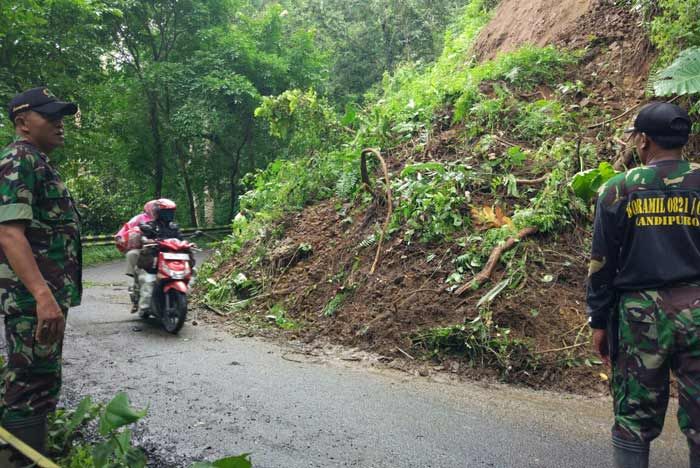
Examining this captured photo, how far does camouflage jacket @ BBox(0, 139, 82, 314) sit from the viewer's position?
116 inches

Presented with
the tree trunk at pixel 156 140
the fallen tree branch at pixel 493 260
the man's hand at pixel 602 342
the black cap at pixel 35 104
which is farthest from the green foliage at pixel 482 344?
the tree trunk at pixel 156 140

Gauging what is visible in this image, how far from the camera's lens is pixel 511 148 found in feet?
26.8

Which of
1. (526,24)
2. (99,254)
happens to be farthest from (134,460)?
(99,254)

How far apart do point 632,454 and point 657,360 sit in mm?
467

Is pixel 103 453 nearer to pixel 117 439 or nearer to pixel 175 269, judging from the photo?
pixel 117 439

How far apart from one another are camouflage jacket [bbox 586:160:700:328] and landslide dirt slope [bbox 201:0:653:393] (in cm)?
267

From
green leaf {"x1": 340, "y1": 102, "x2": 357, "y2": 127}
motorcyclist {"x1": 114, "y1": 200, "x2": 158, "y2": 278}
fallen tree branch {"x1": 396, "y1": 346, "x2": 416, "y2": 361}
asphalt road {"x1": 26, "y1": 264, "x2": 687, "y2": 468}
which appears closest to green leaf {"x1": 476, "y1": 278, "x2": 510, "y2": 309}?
fallen tree branch {"x1": 396, "y1": 346, "x2": 416, "y2": 361}

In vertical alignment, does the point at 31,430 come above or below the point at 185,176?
below

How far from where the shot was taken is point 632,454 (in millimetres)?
2582

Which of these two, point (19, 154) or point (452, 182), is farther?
point (452, 182)

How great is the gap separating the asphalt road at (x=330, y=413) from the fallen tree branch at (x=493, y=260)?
138cm

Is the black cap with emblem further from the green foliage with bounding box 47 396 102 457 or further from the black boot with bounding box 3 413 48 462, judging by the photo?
the black boot with bounding box 3 413 48 462

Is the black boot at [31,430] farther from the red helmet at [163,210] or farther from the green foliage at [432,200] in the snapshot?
the red helmet at [163,210]

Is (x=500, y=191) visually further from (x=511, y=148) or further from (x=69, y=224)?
(x=69, y=224)
